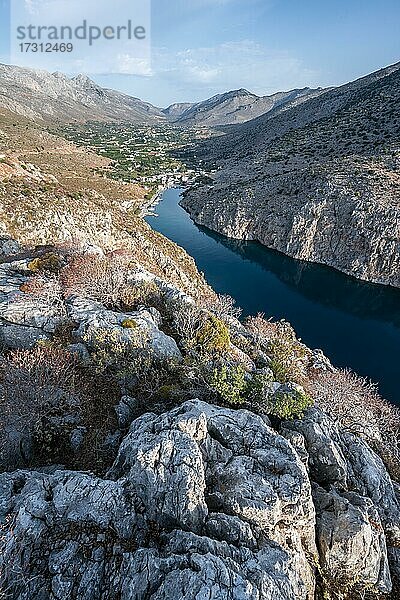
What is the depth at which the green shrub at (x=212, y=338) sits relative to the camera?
70.8ft

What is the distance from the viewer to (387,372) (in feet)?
158

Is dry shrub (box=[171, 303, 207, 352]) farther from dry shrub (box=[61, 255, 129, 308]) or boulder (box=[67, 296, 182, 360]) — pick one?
dry shrub (box=[61, 255, 129, 308])

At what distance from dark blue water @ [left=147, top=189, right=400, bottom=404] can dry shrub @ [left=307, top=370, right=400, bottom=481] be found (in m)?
12.5

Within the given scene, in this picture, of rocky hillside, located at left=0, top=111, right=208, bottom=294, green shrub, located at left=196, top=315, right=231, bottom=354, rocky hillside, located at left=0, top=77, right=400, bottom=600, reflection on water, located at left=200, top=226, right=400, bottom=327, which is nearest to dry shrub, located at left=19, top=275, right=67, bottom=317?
rocky hillside, located at left=0, top=77, right=400, bottom=600

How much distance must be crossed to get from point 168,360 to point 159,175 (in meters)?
152

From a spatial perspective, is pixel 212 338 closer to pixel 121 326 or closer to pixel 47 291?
pixel 121 326

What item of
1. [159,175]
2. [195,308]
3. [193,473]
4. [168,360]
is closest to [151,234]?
[195,308]

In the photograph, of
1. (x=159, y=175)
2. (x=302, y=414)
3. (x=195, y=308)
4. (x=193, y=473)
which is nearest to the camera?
(x=193, y=473)

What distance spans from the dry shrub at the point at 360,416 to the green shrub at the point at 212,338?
6.52 meters

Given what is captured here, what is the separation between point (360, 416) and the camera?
25.3 metres

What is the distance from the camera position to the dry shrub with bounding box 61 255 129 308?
2420 centimetres

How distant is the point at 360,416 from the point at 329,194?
66.3 m

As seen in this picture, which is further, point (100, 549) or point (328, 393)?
point (328, 393)

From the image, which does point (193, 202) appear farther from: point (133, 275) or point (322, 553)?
point (322, 553)
